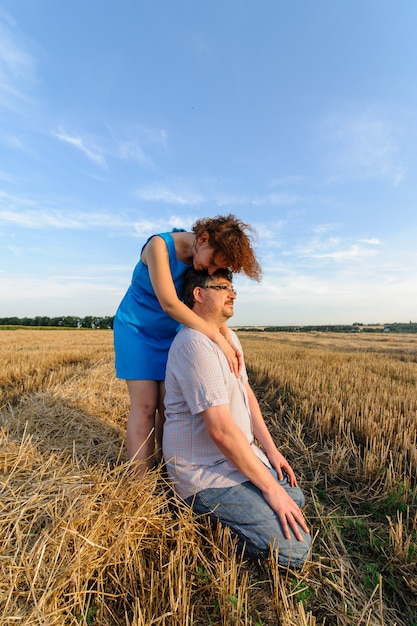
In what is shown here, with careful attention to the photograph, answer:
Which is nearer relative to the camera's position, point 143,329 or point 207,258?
point 207,258

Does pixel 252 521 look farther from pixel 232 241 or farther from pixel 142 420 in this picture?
pixel 232 241

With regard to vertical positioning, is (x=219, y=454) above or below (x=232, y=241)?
below

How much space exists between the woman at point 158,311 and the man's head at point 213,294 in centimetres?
7

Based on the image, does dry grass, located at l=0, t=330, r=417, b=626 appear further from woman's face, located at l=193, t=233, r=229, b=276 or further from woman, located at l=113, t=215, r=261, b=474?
woman's face, located at l=193, t=233, r=229, b=276

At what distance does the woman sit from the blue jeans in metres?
0.55

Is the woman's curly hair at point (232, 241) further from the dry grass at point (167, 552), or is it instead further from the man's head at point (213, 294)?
the dry grass at point (167, 552)

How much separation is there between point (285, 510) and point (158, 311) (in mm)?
1563

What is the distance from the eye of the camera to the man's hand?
184cm

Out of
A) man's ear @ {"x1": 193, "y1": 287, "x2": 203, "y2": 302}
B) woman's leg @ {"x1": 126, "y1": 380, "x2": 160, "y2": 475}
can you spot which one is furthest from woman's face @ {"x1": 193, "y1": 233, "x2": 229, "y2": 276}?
woman's leg @ {"x1": 126, "y1": 380, "x2": 160, "y2": 475}

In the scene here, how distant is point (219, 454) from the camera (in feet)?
6.84

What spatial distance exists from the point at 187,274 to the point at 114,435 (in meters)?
1.94

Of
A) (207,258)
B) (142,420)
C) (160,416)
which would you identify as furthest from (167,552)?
(207,258)

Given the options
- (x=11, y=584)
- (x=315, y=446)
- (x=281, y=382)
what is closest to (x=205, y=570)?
(x=11, y=584)

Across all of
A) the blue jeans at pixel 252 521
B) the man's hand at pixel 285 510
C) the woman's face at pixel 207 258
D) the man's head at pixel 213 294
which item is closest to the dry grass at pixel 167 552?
the blue jeans at pixel 252 521
